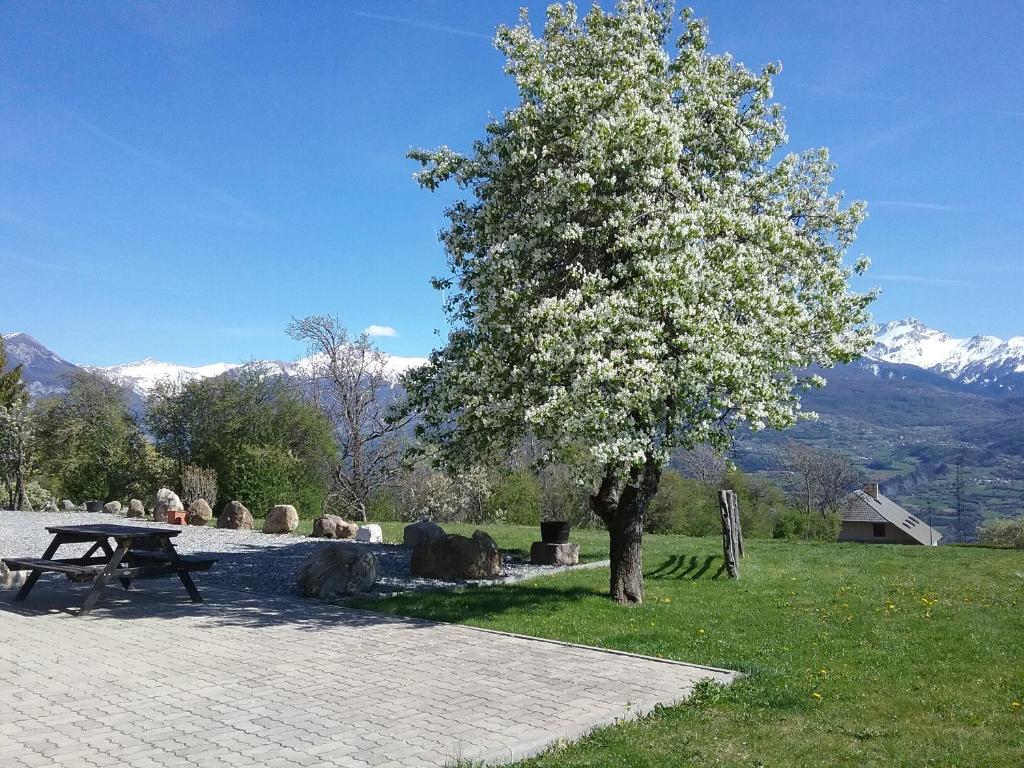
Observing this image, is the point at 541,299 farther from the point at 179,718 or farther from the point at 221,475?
the point at 221,475

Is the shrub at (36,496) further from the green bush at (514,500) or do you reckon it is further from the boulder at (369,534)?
the boulder at (369,534)

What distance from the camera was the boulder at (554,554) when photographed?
18266mm

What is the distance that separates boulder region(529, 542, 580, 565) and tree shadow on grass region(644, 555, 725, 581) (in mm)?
2030

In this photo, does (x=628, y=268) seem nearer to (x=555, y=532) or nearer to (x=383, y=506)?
(x=555, y=532)

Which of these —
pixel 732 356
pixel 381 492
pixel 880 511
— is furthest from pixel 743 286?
pixel 880 511

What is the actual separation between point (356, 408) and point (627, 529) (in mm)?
19960

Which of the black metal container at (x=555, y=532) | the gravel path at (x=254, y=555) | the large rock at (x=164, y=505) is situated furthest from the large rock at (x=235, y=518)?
the black metal container at (x=555, y=532)

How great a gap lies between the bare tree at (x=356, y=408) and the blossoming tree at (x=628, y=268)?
721 inches

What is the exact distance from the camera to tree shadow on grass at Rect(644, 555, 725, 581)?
16359 mm

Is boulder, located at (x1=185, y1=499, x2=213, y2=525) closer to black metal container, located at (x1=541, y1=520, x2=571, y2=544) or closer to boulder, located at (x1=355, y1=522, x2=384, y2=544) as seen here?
boulder, located at (x1=355, y1=522, x2=384, y2=544)

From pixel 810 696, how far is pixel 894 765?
177 cm

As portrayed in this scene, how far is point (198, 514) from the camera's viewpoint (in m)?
28.9

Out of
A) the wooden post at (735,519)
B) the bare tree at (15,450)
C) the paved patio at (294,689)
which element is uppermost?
the bare tree at (15,450)

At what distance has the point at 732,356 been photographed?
416 inches
